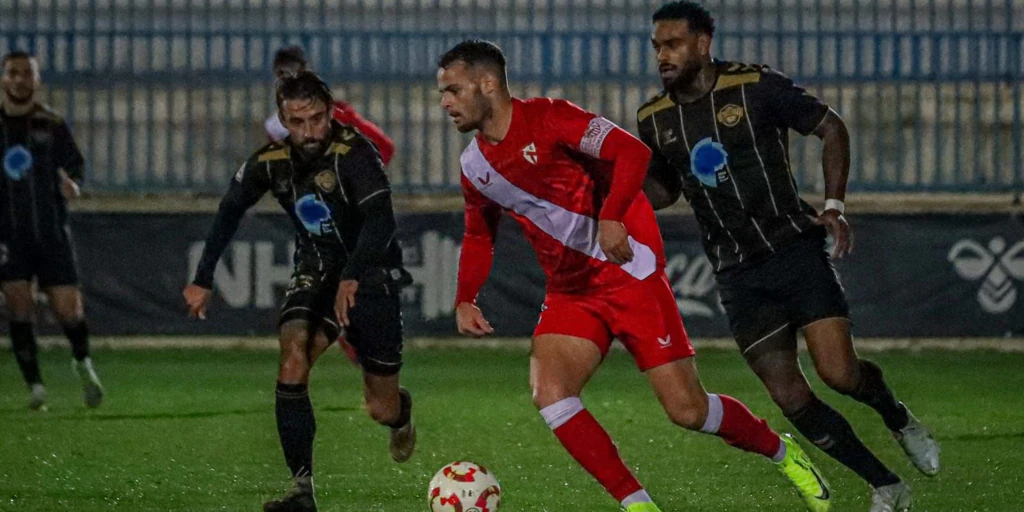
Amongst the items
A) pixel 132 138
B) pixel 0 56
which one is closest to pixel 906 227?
pixel 132 138

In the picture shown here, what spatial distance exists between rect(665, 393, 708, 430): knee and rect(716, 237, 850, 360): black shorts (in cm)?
63

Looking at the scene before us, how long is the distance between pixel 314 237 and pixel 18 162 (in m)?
4.41

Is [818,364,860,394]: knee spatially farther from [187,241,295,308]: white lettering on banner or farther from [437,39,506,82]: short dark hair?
[187,241,295,308]: white lettering on banner

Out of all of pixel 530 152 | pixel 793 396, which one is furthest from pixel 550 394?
pixel 793 396

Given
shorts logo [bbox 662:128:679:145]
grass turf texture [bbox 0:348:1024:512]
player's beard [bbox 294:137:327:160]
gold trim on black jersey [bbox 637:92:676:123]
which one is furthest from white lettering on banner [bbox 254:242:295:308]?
shorts logo [bbox 662:128:679:145]

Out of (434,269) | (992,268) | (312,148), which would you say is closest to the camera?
(312,148)

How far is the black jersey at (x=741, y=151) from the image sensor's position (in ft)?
21.9

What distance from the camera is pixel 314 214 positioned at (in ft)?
23.3

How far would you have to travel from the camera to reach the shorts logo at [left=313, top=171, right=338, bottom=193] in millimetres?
7008

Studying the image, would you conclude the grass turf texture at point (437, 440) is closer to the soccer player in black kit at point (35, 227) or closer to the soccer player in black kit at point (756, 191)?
the soccer player in black kit at point (35, 227)

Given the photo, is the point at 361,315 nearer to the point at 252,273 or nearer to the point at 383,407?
the point at 383,407

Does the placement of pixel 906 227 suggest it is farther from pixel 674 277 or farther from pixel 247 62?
pixel 247 62

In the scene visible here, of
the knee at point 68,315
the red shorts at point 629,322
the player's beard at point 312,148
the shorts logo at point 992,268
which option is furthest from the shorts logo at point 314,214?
the shorts logo at point 992,268

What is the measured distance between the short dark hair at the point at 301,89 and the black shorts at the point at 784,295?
5.95ft
